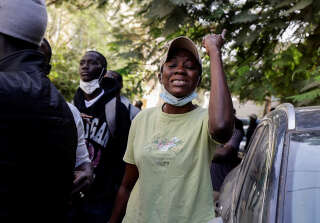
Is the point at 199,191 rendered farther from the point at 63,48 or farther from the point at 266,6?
the point at 63,48

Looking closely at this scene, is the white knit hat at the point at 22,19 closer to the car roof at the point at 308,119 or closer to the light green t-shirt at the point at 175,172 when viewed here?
the light green t-shirt at the point at 175,172

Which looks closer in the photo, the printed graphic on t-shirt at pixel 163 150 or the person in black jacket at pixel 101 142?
the printed graphic on t-shirt at pixel 163 150

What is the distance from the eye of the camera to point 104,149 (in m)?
3.54

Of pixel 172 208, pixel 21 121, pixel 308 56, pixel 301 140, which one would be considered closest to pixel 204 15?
pixel 308 56

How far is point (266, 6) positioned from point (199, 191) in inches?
129

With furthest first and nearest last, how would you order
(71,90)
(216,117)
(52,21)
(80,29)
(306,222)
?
1. (80,29)
2. (52,21)
3. (71,90)
4. (216,117)
5. (306,222)

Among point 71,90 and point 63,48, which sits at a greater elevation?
point 63,48

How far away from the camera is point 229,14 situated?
482 cm

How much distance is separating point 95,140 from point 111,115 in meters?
0.29

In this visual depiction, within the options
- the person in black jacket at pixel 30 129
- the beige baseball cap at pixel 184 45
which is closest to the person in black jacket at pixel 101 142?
the beige baseball cap at pixel 184 45

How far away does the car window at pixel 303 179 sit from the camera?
165 cm

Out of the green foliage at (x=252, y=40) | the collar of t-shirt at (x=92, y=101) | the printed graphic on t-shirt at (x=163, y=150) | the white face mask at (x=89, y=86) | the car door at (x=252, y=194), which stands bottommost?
the car door at (x=252, y=194)

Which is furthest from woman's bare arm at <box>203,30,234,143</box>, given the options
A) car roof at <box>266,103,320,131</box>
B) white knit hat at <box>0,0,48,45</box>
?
white knit hat at <box>0,0,48,45</box>

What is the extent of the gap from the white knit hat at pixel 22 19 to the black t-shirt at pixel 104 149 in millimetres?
2059
